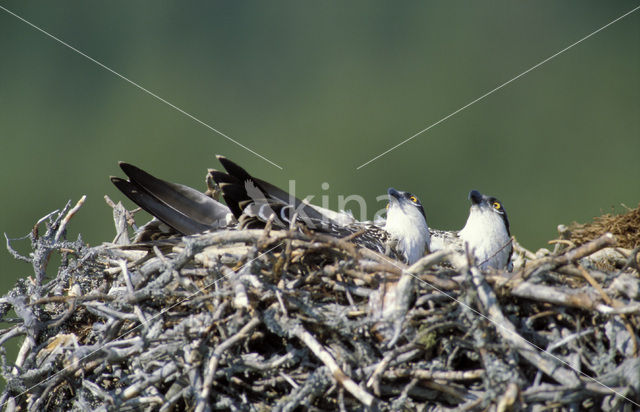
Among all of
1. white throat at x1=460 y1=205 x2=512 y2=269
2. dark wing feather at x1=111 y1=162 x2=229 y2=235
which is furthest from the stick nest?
white throat at x1=460 y1=205 x2=512 y2=269

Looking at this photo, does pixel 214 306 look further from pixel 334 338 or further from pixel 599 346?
pixel 599 346

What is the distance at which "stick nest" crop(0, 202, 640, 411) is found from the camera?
6.07 feet

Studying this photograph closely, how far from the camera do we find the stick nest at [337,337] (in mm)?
1852

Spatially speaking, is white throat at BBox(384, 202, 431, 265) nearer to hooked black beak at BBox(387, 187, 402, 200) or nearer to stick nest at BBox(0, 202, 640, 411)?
hooked black beak at BBox(387, 187, 402, 200)

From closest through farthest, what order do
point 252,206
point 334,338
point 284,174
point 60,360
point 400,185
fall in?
point 334,338 → point 60,360 → point 252,206 → point 400,185 → point 284,174

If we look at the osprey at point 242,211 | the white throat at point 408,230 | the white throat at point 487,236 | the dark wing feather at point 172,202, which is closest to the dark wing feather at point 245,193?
the osprey at point 242,211

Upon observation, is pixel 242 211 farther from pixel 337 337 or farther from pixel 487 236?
pixel 487 236

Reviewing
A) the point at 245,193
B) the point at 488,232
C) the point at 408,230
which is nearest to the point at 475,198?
the point at 488,232

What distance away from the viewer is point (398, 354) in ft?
6.24

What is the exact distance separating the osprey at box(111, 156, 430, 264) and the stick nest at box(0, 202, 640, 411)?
329 millimetres

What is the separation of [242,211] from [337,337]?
2.50ft

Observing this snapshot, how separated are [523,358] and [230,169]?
124 cm

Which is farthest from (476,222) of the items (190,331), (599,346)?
(190,331)

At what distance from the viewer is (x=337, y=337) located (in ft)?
6.59
